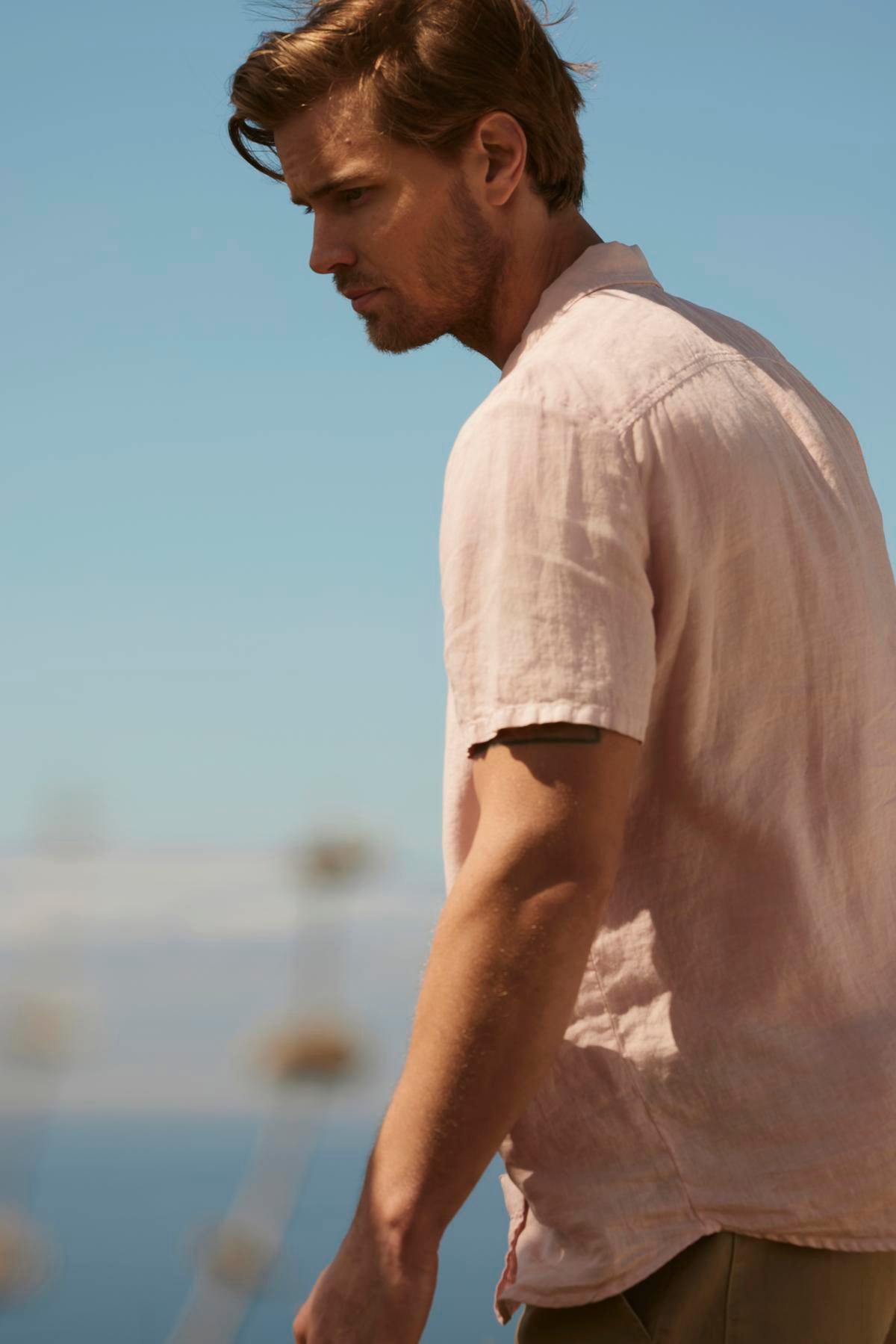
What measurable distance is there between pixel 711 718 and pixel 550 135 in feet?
2.70

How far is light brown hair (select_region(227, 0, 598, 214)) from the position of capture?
1.60m

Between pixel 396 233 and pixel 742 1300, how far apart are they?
1.12 m

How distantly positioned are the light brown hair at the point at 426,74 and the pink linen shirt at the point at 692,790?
37 cm

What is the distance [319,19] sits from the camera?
1.75 meters

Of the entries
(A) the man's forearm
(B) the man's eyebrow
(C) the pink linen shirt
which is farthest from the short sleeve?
Result: (B) the man's eyebrow

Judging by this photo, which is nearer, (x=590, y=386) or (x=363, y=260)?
(x=590, y=386)

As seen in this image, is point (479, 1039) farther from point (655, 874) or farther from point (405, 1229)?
point (655, 874)

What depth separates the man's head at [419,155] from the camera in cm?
158

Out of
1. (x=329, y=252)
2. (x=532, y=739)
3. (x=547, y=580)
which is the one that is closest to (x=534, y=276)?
(x=329, y=252)

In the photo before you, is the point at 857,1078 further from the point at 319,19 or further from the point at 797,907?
the point at 319,19

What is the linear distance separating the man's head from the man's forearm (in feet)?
2.48

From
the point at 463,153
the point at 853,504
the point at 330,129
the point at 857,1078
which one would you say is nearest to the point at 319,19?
the point at 330,129

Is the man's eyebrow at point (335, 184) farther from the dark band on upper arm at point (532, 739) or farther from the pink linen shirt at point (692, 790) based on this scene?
the dark band on upper arm at point (532, 739)

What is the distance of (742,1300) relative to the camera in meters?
1.25
